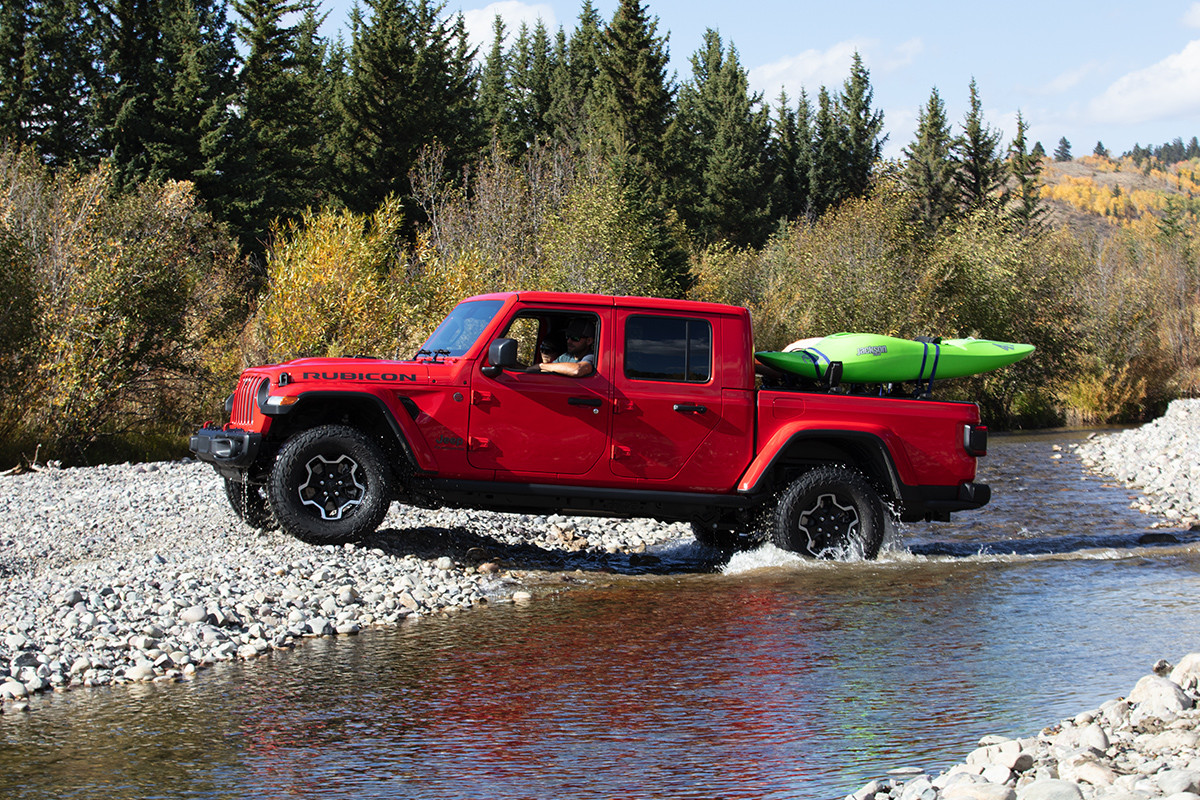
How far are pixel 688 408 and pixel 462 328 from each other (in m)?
1.92

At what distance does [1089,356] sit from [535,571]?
30697 mm

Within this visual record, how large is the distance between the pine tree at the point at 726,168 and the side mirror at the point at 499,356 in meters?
47.1

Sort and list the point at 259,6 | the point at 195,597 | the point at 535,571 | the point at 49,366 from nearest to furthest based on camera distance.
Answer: the point at 195,597
the point at 535,571
the point at 49,366
the point at 259,6

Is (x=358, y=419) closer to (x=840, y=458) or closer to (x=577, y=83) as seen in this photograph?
(x=840, y=458)

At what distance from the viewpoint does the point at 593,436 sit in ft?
28.6

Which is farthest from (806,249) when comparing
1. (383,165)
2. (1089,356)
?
(383,165)

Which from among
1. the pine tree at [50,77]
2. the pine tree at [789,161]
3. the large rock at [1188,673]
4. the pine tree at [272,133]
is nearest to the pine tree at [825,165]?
the pine tree at [789,161]

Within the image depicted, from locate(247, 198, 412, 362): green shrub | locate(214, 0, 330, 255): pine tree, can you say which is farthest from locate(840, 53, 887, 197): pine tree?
locate(247, 198, 412, 362): green shrub

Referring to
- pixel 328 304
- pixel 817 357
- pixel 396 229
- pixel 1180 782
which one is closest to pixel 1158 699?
pixel 1180 782

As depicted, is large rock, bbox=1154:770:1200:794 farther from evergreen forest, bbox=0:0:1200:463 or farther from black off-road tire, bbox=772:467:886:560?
evergreen forest, bbox=0:0:1200:463

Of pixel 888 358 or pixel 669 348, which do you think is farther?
pixel 888 358

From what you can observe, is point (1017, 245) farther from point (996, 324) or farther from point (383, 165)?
point (383, 165)

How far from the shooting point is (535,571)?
365 inches

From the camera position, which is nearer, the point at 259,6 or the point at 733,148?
the point at 259,6
